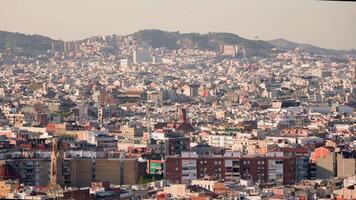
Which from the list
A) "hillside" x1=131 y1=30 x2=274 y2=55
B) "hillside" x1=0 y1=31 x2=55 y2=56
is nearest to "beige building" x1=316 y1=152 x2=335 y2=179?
"hillside" x1=0 y1=31 x2=55 y2=56

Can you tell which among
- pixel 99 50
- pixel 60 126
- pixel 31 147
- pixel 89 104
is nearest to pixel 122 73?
pixel 99 50

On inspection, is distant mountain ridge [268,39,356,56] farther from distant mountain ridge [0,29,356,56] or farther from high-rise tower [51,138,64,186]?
high-rise tower [51,138,64,186]

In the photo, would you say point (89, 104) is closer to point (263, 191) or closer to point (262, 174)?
point (262, 174)

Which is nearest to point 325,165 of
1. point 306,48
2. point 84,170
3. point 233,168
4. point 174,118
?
point 233,168

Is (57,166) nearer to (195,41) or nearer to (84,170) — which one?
(84,170)

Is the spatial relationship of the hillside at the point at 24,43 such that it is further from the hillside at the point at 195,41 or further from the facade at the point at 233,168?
the facade at the point at 233,168

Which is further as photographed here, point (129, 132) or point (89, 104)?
point (89, 104)

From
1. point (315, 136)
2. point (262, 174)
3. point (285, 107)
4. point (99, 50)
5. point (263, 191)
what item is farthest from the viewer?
point (99, 50)

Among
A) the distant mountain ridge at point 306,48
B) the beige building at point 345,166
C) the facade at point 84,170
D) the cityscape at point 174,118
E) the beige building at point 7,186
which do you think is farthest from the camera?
the distant mountain ridge at point 306,48

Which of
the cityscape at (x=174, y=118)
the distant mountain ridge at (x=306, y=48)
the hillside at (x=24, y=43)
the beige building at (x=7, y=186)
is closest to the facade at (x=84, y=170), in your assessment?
the cityscape at (x=174, y=118)
